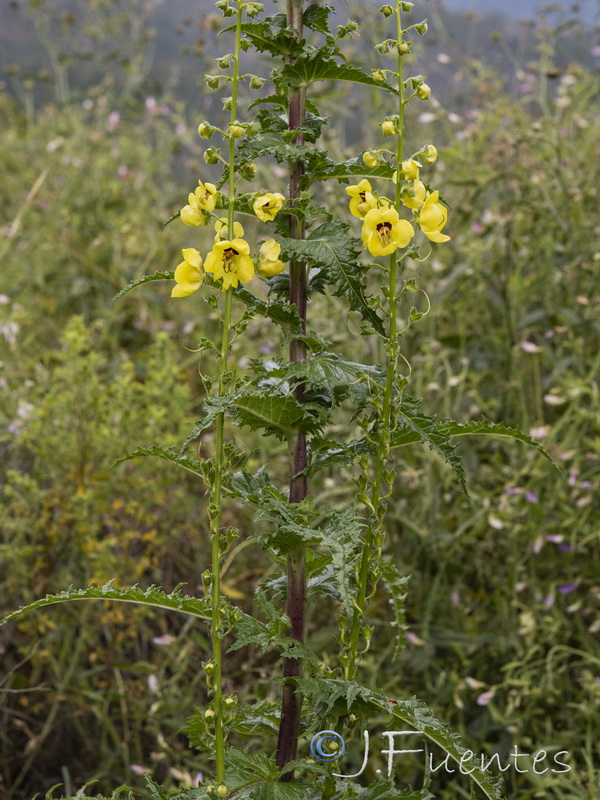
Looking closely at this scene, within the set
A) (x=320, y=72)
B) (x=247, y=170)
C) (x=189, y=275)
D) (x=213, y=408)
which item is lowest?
(x=213, y=408)

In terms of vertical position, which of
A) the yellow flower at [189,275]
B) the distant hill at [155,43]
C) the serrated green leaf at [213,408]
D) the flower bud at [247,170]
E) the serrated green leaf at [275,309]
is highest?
the distant hill at [155,43]

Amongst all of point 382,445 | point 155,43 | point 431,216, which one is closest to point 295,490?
point 382,445

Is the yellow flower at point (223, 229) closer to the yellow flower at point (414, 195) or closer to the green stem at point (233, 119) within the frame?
the green stem at point (233, 119)

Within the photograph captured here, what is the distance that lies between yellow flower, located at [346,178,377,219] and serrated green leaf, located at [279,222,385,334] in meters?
0.04

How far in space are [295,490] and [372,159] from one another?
1.38ft

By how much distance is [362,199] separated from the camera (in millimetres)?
1003

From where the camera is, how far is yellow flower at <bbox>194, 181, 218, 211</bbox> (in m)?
0.95

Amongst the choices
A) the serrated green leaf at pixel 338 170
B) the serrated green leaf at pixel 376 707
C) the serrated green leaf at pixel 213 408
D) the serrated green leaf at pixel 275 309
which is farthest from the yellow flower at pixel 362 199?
the serrated green leaf at pixel 376 707

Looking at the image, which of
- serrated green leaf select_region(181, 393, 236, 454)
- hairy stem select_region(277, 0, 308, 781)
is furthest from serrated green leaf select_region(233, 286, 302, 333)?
serrated green leaf select_region(181, 393, 236, 454)

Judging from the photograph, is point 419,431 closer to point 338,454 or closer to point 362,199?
point 338,454

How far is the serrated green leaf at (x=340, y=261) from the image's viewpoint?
937 millimetres

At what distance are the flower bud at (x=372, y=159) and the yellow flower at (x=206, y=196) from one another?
18cm

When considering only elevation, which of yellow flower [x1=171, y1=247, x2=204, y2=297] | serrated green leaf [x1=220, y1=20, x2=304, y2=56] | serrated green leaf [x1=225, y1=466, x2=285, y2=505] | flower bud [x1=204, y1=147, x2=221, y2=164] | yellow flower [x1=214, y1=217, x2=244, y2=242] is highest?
serrated green leaf [x1=220, y1=20, x2=304, y2=56]

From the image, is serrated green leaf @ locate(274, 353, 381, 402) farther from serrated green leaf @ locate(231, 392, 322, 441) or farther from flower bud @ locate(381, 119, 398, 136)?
flower bud @ locate(381, 119, 398, 136)
